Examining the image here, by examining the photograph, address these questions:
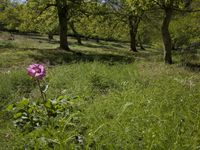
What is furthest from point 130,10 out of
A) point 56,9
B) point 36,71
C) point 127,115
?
point 36,71

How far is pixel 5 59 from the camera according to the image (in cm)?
1852

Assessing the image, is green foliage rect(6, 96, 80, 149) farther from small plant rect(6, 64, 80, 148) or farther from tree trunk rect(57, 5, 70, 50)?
tree trunk rect(57, 5, 70, 50)

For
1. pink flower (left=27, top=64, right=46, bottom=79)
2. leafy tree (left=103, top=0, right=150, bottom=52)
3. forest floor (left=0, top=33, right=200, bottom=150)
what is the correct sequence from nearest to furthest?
forest floor (left=0, top=33, right=200, bottom=150)
pink flower (left=27, top=64, right=46, bottom=79)
leafy tree (left=103, top=0, right=150, bottom=52)

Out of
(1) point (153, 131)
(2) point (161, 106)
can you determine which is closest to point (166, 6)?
Result: (2) point (161, 106)

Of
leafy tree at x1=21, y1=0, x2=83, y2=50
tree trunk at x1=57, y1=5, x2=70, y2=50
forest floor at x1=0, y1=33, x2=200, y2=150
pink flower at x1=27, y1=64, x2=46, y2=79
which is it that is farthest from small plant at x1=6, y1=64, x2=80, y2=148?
tree trunk at x1=57, y1=5, x2=70, y2=50

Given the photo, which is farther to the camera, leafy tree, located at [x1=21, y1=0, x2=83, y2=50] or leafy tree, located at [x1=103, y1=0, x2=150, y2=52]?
leafy tree, located at [x1=21, y1=0, x2=83, y2=50]

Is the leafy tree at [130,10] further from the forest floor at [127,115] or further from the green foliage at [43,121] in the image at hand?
the green foliage at [43,121]

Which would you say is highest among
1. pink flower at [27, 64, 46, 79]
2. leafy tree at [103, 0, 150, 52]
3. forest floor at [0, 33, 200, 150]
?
leafy tree at [103, 0, 150, 52]

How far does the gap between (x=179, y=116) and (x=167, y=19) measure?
1237 cm

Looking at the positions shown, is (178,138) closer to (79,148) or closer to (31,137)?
(79,148)

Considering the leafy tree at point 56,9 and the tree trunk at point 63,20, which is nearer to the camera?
the leafy tree at point 56,9

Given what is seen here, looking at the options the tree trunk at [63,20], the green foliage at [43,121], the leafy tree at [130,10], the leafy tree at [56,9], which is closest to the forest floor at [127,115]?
the green foliage at [43,121]

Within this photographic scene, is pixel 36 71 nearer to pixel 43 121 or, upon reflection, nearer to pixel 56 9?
pixel 43 121

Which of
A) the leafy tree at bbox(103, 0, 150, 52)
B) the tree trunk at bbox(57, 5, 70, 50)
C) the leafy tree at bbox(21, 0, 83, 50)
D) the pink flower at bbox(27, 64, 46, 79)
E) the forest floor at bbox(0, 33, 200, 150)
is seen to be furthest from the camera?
the tree trunk at bbox(57, 5, 70, 50)
